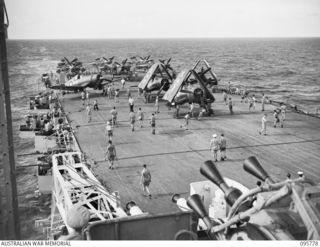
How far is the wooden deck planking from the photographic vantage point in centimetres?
1698

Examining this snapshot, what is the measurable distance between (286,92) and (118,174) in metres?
56.9

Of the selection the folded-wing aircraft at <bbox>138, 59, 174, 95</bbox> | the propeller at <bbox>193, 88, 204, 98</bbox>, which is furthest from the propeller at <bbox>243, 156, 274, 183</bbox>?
the folded-wing aircraft at <bbox>138, 59, 174, 95</bbox>

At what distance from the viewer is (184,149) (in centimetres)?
2192

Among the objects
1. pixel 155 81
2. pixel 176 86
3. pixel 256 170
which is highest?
pixel 256 170

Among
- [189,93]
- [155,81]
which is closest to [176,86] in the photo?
[189,93]

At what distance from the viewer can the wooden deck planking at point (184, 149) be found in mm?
16984

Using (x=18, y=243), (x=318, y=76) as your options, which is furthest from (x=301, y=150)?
(x=318, y=76)

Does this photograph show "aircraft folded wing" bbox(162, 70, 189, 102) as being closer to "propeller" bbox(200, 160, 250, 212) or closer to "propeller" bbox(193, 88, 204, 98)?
"propeller" bbox(193, 88, 204, 98)

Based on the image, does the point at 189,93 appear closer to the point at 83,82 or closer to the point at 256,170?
the point at 83,82

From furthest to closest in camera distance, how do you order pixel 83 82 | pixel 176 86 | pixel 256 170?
pixel 83 82 → pixel 176 86 → pixel 256 170

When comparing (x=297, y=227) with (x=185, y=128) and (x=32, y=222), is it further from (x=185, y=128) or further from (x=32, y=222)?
(x=185, y=128)

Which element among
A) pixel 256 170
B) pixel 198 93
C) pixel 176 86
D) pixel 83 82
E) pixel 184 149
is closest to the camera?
pixel 256 170

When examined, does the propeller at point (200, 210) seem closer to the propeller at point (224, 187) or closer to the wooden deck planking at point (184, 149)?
the propeller at point (224, 187)

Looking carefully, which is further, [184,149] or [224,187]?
[184,149]
